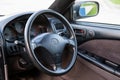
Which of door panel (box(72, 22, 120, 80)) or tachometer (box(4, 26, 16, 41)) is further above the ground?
tachometer (box(4, 26, 16, 41))

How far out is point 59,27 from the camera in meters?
1.86

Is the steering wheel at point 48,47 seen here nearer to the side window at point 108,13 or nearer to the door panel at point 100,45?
the door panel at point 100,45

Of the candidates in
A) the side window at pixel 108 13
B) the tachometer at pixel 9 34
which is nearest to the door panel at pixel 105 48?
the side window at pixel 108 13

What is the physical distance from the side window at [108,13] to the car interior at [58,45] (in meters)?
0.04

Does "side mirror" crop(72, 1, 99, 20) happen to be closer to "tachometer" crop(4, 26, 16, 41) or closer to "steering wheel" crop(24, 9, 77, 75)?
"steering wheel" crop(24, 9, 77, 75)

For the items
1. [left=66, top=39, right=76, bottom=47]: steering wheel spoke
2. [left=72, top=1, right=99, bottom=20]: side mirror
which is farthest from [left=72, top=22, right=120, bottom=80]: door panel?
[left=66, top=39, right=76, bottom=47]: steering wheel spoke

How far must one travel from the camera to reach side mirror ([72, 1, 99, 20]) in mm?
2199

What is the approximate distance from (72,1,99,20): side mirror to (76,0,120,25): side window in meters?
0.04

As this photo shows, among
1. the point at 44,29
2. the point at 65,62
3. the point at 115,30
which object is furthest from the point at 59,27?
the point at 115,30

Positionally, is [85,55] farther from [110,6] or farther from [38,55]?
[38,55]

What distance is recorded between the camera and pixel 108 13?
214cm

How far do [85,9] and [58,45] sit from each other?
83 cm

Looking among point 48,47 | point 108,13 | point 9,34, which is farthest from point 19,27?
point 108,13

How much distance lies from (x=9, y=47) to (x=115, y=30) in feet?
2.73
